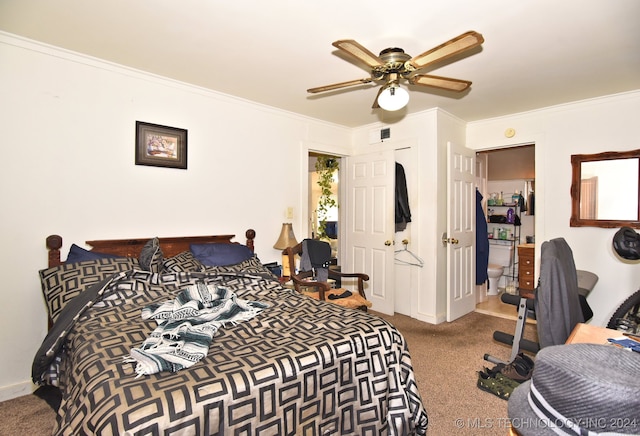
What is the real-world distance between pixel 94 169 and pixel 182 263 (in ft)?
3.32

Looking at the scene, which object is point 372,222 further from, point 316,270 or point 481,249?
point 481,249

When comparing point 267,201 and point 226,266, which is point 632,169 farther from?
point 226,266

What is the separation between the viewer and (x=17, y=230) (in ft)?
7.45

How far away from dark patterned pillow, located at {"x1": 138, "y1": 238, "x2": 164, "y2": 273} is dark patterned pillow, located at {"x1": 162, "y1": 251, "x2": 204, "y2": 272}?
0.33 ft

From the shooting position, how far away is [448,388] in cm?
240

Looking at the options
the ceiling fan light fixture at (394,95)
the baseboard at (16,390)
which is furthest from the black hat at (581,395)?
the baseboard at (16,390)

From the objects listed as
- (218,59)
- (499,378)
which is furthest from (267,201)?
(499,378)

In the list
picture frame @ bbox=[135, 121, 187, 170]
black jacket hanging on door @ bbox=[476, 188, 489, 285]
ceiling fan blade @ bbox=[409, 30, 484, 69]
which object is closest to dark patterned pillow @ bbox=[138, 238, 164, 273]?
picture frame @ bbox=[135, 121, 187, 170]

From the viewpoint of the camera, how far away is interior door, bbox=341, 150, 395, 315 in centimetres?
401

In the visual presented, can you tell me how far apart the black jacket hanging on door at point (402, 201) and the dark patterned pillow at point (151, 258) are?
273 centimetres

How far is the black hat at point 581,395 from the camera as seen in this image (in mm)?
611

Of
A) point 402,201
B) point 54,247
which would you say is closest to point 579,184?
point 402,201

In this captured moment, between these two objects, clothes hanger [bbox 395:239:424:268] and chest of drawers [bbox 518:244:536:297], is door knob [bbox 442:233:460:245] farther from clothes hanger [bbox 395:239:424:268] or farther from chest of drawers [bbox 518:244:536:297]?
chest of drawers [bbox 518:244:536:297]

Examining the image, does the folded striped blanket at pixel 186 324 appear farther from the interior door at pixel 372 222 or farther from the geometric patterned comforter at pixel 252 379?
the interior door at pixel 372 222
